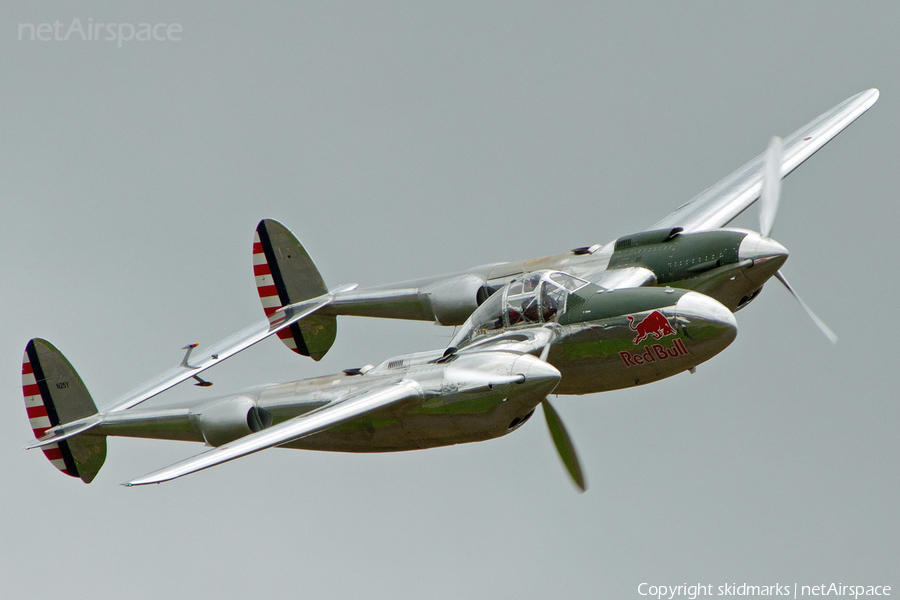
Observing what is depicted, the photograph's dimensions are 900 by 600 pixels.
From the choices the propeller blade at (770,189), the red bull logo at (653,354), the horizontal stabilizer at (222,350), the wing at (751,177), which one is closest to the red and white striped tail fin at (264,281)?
the horizontal stabilizer at (222,350)

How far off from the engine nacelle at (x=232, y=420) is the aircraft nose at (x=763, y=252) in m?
13.0

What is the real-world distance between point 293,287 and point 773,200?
16333 mm

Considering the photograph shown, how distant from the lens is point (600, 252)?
130 ft

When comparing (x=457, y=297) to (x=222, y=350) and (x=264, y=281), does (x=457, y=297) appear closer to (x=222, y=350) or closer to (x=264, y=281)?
(x=222, y=350)

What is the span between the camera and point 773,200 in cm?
3909

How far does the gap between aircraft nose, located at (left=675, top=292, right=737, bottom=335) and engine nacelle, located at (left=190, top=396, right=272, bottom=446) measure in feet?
33.8

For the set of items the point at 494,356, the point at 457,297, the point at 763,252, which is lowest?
the point at 763,252

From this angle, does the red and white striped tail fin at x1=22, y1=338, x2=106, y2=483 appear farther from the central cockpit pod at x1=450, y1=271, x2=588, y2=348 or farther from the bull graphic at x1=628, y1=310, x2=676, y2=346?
the bull graphic at x1=628, y1=310, x2=676, y2=346

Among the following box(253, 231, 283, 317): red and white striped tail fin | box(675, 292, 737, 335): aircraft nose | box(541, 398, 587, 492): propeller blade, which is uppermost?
box(253, 231, 283, 317): red and white striped tail fin

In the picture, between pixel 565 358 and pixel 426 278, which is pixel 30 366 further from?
pixel 565 358

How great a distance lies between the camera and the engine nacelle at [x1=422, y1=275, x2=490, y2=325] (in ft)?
134

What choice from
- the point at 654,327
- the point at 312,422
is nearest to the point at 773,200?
the point at 654,327

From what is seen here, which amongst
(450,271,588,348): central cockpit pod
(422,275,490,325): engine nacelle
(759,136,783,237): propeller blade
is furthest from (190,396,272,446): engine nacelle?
(759,136,783,237): propeller blade

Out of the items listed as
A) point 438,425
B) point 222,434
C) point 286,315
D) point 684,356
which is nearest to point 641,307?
point 684,356
